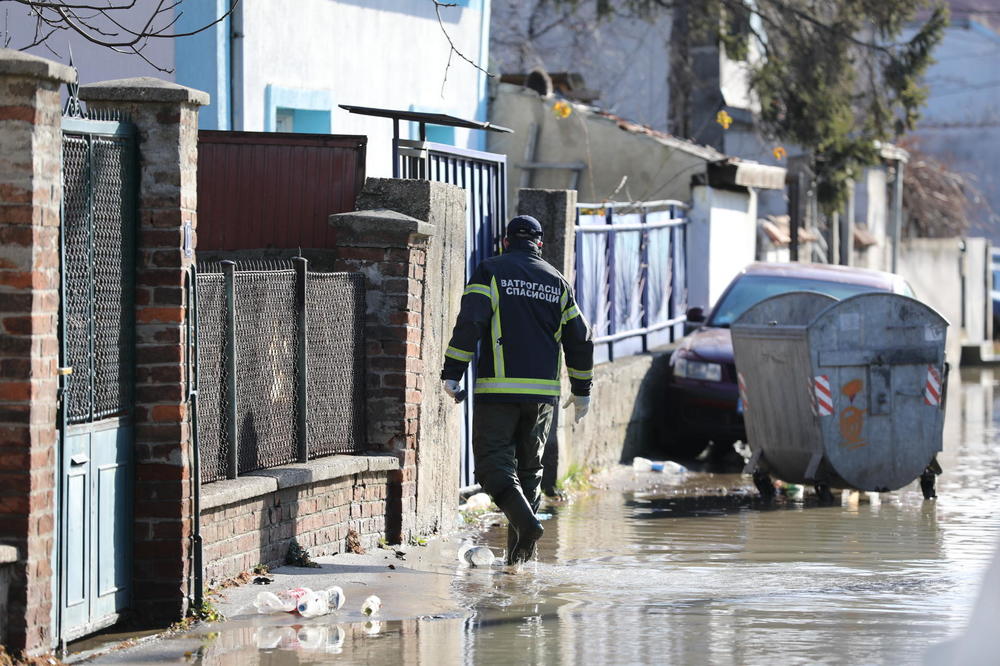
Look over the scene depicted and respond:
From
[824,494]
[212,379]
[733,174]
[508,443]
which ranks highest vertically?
[733,174]

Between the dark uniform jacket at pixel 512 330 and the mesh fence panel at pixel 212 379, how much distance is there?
4.42 feet

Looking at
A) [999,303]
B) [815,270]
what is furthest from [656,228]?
[999,303]

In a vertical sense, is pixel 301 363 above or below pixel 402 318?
below

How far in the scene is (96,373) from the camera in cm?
661

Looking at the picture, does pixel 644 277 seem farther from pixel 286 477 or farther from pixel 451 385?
pixel 286 477

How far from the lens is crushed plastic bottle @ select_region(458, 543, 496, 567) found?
28.8 feet

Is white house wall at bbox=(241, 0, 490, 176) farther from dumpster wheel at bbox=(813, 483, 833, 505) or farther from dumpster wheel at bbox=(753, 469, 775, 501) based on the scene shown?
dumpster wheel at bbox=(813, 483, 833, 505)

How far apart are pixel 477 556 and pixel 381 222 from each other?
74.3 inches

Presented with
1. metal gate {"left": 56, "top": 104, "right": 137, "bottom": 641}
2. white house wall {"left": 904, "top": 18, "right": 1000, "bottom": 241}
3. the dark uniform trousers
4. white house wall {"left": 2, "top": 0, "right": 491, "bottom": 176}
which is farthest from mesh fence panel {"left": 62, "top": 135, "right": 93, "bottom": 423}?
white house wall {"left": 904, "top": 18, "right": 1000, "bottom": 241}

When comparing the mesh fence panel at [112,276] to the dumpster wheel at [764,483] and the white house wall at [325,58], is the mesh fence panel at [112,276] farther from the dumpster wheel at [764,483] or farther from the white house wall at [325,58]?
the dumpster wheel at [764,483]

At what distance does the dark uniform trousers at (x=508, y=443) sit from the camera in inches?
342

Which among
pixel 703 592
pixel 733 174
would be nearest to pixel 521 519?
pixel 703 592

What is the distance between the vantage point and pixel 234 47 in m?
12.3

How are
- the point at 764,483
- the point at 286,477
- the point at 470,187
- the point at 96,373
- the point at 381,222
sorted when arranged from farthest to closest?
the point at 764,483
the point at 470,187
the point at 381,222
the point at 286,477
the point at 96,373
